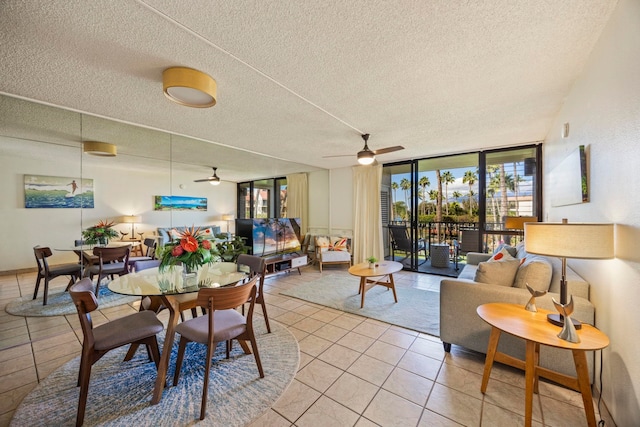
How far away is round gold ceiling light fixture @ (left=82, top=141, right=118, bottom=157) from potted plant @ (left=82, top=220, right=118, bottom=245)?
2.75 feet

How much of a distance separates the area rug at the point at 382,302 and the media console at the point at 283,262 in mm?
657

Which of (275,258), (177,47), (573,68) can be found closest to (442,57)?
(573,68)

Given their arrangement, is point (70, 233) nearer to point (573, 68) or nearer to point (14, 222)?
point (14, 222)

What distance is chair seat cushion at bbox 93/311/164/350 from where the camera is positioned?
1.58 meters

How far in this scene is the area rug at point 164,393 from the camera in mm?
1478

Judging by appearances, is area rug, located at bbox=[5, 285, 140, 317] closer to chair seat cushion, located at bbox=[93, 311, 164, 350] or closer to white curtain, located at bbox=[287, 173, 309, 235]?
chair seat cushion, located at bbox=[93, 311, 164, 350]

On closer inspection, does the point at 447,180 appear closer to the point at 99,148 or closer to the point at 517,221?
the point at 517,221

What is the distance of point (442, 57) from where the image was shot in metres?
1.73

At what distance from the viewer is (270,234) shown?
4.70 metres

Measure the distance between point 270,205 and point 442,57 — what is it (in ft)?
13.4

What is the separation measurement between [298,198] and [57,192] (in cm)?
421

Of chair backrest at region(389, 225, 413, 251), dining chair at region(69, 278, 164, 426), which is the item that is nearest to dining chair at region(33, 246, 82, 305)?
dining chair at region(69, 278, 164, 426)

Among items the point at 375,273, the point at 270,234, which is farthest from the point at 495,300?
the point at 270,234

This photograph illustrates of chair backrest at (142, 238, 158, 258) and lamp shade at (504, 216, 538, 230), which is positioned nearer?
chair backrest at (142, 238, 158, 258)
